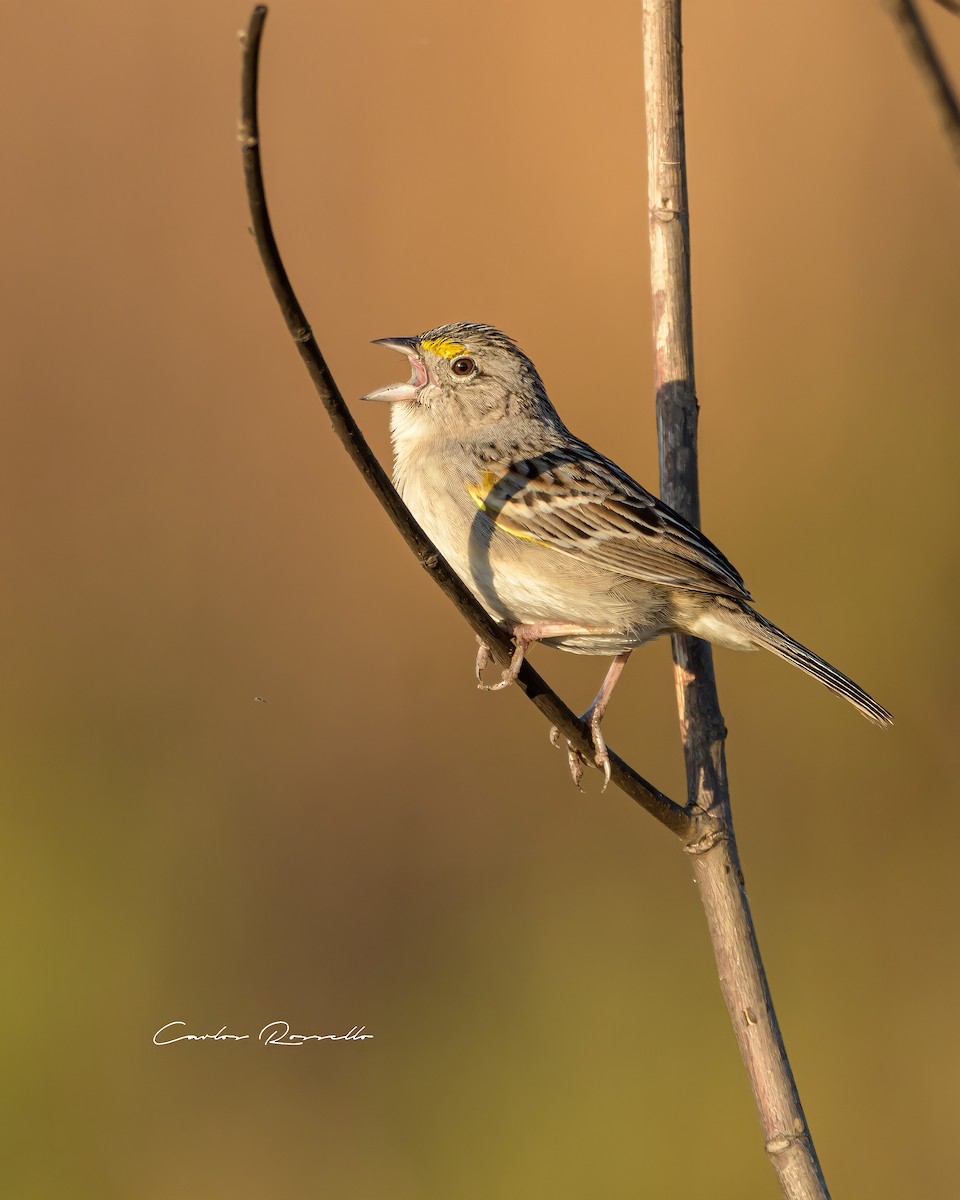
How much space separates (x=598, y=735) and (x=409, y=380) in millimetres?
1677

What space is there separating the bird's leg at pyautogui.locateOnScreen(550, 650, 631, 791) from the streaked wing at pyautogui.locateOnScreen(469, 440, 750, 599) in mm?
317

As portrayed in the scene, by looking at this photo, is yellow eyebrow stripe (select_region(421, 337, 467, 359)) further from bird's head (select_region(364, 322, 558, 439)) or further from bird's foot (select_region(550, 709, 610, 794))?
bird's foot (select_region(550, 709, 610, 794))

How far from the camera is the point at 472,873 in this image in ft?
21.6

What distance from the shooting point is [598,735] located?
3.16m

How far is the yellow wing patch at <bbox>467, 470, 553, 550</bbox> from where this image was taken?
3725 mm

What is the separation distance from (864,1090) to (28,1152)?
11.9ft

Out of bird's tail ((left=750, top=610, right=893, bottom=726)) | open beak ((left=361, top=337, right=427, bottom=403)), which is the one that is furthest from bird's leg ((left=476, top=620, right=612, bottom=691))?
open beak ((left=361, top=337, right=427, bottom=403))

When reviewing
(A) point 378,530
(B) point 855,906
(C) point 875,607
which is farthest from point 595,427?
(B) point 855,906

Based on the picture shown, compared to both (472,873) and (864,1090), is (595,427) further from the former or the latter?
(864,1090)

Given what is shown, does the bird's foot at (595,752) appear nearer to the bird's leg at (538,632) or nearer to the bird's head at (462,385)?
the bird's leg at (538,632)

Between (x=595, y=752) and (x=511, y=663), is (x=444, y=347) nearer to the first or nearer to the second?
(x=511, y=663)

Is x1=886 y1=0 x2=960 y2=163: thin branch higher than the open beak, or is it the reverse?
x1=886 y1=0 x2=960 y2=163: thin branch

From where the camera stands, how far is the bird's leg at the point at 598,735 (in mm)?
2879

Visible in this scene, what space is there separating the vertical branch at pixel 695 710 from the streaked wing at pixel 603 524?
0.31 meters
